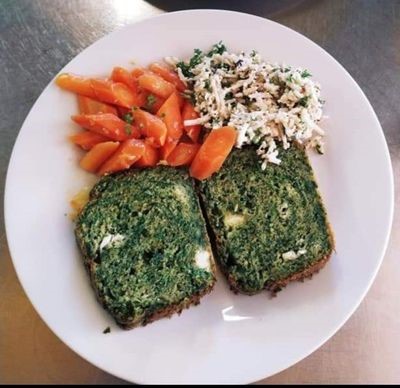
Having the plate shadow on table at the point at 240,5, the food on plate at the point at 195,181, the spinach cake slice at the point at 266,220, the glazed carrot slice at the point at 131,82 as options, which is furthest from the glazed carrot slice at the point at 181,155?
the plate shadow on table at the point at 240,5

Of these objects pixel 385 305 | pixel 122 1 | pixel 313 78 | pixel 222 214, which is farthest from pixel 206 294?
pixel 122 1

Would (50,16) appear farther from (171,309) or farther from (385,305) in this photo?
(385,305)

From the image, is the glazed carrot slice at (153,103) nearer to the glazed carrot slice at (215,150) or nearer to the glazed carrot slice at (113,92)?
the glazed carrot slice at (113,92)

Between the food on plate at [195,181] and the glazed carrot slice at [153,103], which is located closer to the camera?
the food on plate at [195,181]

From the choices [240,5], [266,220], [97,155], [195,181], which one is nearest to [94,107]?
[97,155]

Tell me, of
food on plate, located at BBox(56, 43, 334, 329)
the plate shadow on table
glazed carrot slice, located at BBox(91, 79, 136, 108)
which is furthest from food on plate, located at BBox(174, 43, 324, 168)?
the plate shadow on table
